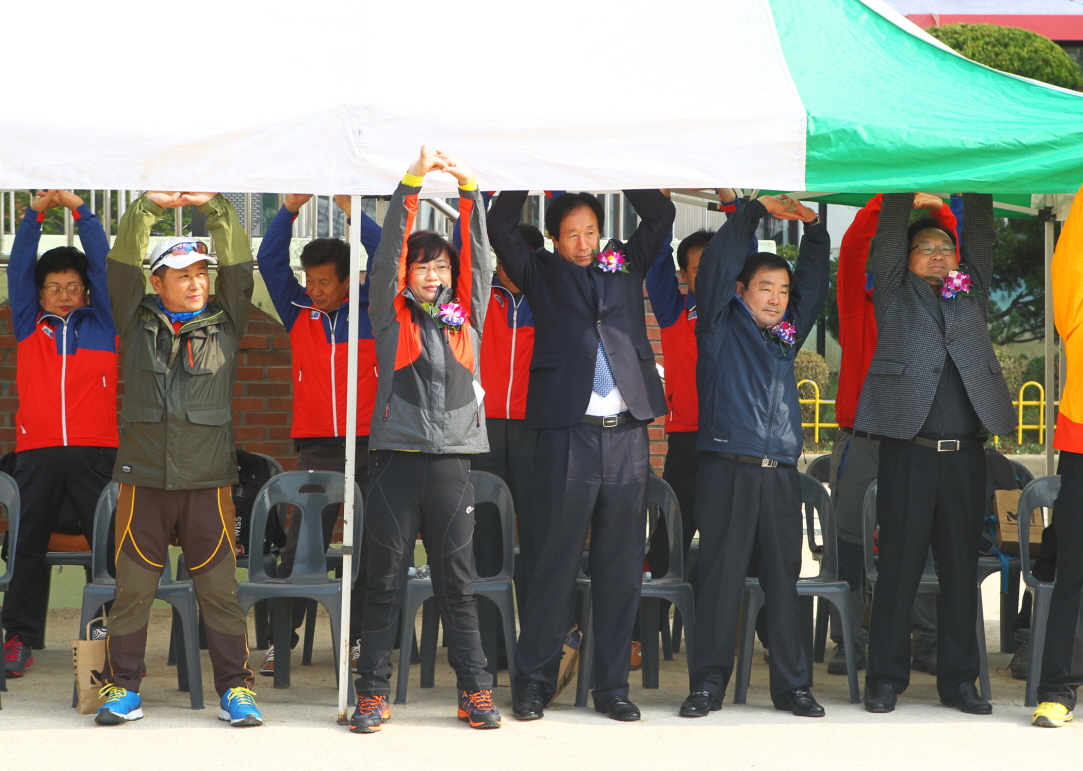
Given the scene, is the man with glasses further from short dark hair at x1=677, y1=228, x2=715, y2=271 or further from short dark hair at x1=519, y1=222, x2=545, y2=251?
short dark hair at x1=677, y1=228, x2=715, y2=271

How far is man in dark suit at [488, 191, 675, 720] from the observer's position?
4.44 metres

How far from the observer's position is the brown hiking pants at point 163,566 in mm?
4348

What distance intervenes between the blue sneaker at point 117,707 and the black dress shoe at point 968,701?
10.4ft

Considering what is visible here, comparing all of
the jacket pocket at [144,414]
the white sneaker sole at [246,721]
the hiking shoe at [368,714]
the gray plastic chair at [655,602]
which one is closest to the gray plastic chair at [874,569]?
the gray plastic chair at [655,602]

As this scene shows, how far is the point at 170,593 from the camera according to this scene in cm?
457

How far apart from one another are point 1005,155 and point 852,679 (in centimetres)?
214

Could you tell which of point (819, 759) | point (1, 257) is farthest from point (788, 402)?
point (1, 257)

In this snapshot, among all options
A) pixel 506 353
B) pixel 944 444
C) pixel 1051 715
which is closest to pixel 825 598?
pixel 944 444

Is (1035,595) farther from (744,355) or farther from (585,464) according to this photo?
(585,464)

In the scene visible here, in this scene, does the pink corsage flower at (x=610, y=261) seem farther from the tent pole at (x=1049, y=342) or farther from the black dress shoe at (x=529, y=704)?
Result: the tent pole at (x=1049, y=342)

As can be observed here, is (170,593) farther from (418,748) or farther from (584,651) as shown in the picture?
(584,651)

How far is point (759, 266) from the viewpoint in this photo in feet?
15.4

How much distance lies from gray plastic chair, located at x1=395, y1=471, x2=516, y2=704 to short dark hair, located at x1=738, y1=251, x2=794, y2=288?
1323 mm

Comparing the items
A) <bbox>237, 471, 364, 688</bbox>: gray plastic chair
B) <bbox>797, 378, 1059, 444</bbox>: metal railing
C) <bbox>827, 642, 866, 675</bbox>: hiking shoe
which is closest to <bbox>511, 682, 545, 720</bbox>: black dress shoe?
<bbox>237, 471, 364, 688</bbox>: gray plastic chair
